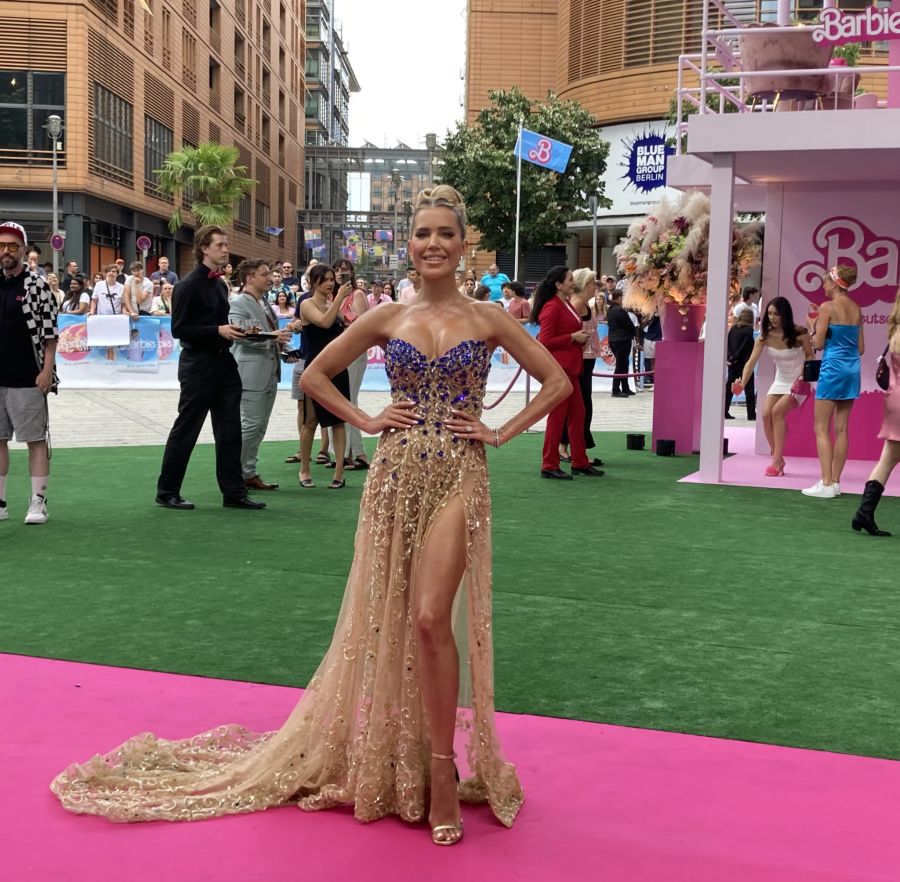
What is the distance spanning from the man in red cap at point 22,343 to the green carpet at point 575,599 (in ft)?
2.38

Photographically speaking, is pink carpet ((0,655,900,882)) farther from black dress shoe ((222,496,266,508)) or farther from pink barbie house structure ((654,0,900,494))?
pink barbie house structure ((654,0,900,494))

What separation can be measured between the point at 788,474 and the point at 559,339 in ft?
8.62

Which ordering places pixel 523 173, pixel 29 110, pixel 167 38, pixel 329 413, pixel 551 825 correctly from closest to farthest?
pixel 551 825, pixel 329 413, pixel 29 110, pixel 523 173, pixel 167 38

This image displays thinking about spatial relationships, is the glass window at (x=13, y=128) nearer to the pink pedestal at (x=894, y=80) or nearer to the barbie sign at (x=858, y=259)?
the barbie sign at (x=858, y=259)

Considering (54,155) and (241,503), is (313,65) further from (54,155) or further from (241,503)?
(241,503)

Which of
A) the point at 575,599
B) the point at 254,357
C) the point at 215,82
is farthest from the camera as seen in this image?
the point at 215,82

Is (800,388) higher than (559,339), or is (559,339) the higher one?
(559,339)

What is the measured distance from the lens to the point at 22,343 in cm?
820

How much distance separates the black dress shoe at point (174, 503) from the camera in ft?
30.9

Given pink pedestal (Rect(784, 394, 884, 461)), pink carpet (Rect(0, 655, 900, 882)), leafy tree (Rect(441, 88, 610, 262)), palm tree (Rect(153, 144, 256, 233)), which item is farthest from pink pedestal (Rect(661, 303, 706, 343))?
palm tree (Rect(153, 144, 256, 233))

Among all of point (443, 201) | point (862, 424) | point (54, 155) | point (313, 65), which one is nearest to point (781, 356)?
point (862, 424)

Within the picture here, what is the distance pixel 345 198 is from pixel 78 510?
128157 millimetres

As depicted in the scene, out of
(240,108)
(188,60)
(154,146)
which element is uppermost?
(240,108)

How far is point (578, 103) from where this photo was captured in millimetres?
46594
